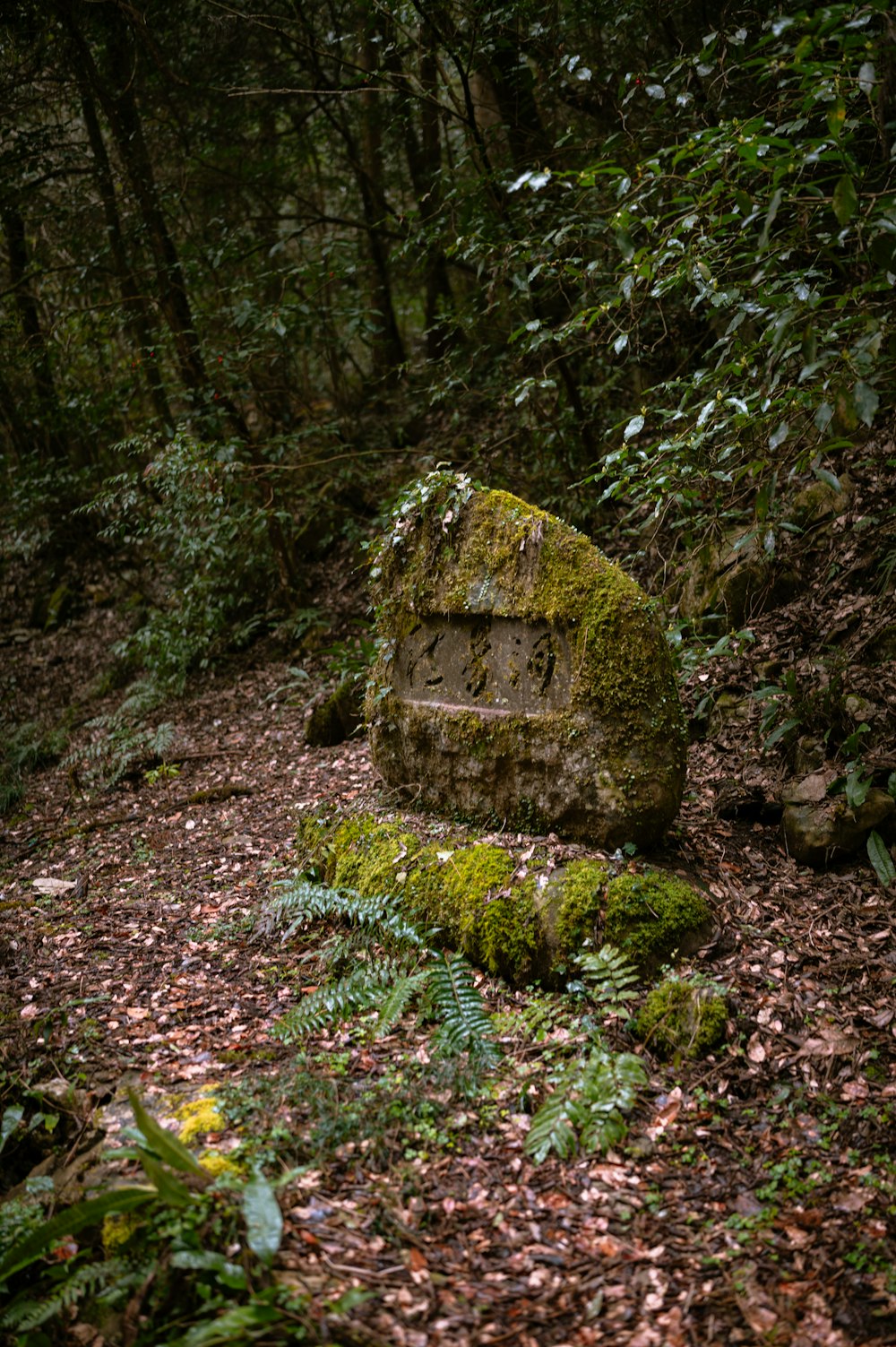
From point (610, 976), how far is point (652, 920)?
369 millimetres

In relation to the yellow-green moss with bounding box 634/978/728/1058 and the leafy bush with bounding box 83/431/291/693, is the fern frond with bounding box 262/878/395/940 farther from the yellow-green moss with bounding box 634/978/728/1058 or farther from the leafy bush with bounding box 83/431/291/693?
the leafy bush with bounding box 83/431/291/693

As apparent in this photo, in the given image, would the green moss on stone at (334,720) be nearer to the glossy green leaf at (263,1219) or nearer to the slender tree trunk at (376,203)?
the slender tree trunk at (376,203)

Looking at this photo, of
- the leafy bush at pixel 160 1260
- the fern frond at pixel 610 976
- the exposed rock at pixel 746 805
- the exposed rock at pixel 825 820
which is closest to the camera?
the leafy bush at pixel 160 1260

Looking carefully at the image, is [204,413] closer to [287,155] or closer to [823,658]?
[287,155]

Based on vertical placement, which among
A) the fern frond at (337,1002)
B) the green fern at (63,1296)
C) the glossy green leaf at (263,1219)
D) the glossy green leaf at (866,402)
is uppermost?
the glossy green leaf at (866,402)

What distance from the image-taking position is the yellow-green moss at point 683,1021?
350 cm

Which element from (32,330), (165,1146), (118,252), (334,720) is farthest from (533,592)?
(32,330)

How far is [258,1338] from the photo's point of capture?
89.0 inches

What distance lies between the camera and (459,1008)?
3.67m

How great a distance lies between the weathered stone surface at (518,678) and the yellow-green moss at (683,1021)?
0.88 m

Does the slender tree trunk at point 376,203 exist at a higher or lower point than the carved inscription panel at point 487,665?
higher

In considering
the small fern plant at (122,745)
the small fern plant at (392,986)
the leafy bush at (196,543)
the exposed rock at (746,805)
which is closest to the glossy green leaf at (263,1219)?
the small fern plant at (392,986)

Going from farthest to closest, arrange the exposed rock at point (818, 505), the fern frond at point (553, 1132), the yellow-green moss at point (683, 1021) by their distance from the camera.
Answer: the exposed rock at point (818, 505) < the yellow-green moss at point (683, 1021) < the fern frond at point (553, 1132)

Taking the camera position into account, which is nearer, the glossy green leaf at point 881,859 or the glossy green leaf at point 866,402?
the glossy green leaf at point 866,402
